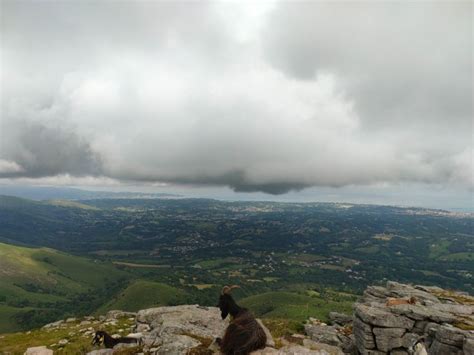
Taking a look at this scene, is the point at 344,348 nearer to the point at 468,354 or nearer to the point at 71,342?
the point at 468,354

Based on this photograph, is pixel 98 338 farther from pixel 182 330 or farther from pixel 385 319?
pixel 385 319

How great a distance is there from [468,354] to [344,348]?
1212 cm

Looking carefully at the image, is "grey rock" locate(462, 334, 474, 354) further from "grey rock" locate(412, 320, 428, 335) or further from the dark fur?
the dark fur

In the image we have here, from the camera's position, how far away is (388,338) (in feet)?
105

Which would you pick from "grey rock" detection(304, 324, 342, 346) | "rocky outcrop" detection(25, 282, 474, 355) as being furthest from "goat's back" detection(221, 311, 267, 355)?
"grey rock" detection(304, 324, 342, 346)

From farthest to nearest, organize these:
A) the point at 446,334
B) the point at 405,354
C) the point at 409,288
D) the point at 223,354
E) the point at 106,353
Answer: the point at 409,288
the point at 405,354
the point at 446,334
the point at 106,353
the point at 223,354

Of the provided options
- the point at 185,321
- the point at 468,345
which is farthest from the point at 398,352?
the point at 185,321

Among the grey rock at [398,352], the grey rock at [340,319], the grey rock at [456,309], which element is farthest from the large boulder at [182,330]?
the grey rock at [340,319]

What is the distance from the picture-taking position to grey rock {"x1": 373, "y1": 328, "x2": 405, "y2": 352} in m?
31.8

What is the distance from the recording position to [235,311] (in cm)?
2255

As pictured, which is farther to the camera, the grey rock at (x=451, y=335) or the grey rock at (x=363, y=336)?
the grey rock at (x=363, y=336)

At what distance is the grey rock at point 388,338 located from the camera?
31.8 meters

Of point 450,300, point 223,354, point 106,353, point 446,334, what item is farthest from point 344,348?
point 106,353

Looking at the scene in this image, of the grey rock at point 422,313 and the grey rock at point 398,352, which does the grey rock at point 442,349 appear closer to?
the grey rock at point 398,352
